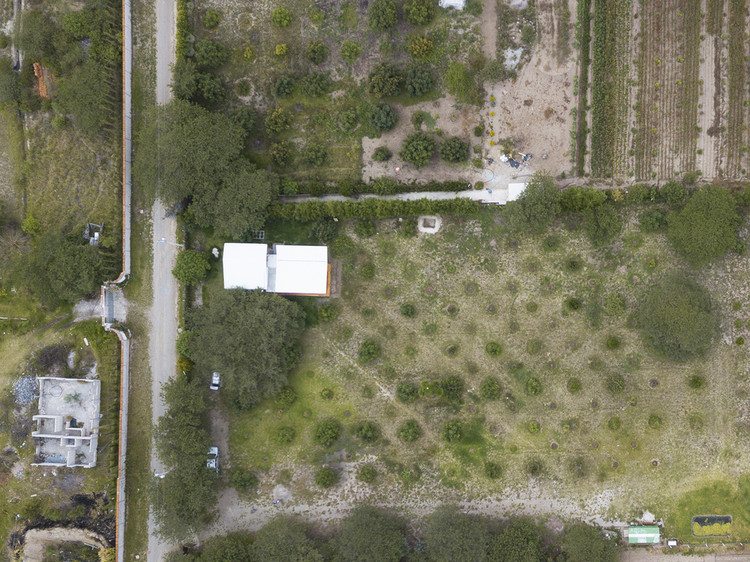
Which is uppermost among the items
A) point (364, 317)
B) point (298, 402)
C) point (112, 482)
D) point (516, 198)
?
point (516, 198)

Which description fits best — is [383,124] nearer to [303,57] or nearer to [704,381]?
[303,57]

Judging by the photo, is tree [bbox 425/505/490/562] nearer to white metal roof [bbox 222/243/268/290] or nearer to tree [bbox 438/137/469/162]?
white metal roof [bbox 222/243/268/290]

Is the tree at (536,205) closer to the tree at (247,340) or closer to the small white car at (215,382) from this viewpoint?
the tree at (247,340)

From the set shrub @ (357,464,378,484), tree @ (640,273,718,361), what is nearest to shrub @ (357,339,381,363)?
shrub @ (357,464,378,484)

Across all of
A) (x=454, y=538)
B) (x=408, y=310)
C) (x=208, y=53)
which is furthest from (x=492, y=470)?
(x=208, y=53)

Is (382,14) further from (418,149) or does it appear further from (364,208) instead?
(364,208)

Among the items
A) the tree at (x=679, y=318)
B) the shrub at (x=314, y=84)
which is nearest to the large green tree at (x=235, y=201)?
the shrub at (x=314, y=84)

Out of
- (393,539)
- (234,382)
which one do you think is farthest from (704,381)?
(234,382)
